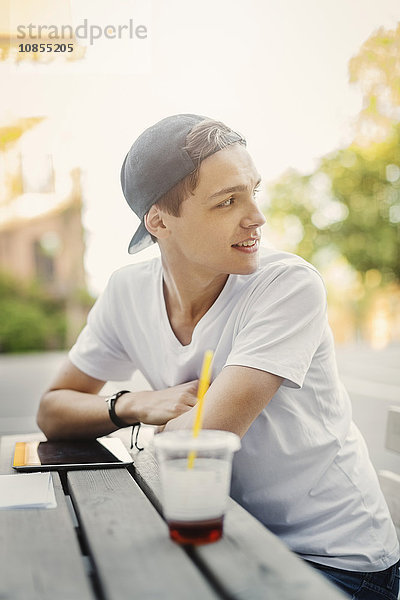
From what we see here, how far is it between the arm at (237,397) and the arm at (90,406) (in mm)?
202

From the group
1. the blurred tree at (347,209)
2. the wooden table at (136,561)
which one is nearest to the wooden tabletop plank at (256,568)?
the wooden table at (136,561)

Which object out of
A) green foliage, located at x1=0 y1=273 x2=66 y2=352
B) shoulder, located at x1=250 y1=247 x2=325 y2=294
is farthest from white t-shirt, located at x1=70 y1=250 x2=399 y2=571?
green foliage, located at x1=0 y1=273 x2=66 y2=352

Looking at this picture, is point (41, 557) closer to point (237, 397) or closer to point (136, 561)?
point (136, 561)

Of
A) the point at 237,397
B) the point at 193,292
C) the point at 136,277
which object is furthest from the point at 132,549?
the point at 136,277

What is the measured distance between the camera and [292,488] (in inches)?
56.6

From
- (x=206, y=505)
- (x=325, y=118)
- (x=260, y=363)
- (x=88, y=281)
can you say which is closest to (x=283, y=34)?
(x=325, y=118)

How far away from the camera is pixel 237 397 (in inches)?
50.7

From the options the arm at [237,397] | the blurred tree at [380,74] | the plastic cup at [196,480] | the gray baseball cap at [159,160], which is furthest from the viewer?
the blurred tree at [380,74]

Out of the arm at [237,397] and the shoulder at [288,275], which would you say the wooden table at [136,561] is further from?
the shoulder at [288,275]

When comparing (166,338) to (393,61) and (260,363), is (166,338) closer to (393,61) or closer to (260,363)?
(260,363)

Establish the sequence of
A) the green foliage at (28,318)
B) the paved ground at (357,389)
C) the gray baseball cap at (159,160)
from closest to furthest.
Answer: the gray baseball cap at (159,160), the paved ground at (357,389), the green foliage at (28,318)

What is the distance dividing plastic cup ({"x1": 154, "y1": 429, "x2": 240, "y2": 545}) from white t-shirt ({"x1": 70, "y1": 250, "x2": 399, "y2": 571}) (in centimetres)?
47

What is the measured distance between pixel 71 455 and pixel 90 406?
179 mm

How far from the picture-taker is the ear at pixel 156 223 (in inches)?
64.7
